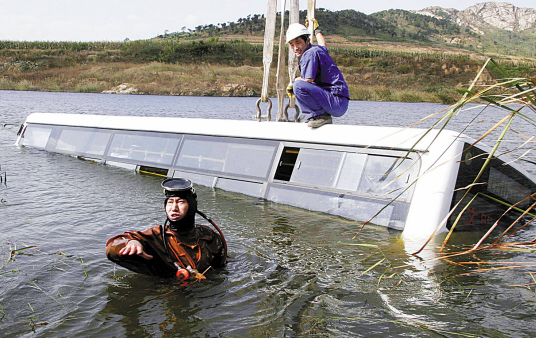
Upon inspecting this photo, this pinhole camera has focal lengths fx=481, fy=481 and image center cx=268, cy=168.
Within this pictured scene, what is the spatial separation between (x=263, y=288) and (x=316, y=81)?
150 inches

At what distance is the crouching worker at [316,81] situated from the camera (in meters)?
7.14

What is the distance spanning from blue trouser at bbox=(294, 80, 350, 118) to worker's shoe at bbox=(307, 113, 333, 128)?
0.08m

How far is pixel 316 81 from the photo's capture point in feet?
24.4

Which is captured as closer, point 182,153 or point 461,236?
point 461,236

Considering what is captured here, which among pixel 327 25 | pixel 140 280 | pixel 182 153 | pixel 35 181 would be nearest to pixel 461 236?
pixel 140 280

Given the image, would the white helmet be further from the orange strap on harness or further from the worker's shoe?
the orange strap on harness

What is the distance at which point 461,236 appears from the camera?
614cm

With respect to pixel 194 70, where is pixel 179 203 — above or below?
below

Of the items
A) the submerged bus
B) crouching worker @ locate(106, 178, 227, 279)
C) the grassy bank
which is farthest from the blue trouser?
the grassy bank

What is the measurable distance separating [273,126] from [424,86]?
4544 cm

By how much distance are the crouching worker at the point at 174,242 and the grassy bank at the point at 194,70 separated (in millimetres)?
40786

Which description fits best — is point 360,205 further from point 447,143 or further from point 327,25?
point 327,25

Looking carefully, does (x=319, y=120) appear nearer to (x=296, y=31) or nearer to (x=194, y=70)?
(x=296, y=31)

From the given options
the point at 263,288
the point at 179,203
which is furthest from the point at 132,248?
the point at 263,288
